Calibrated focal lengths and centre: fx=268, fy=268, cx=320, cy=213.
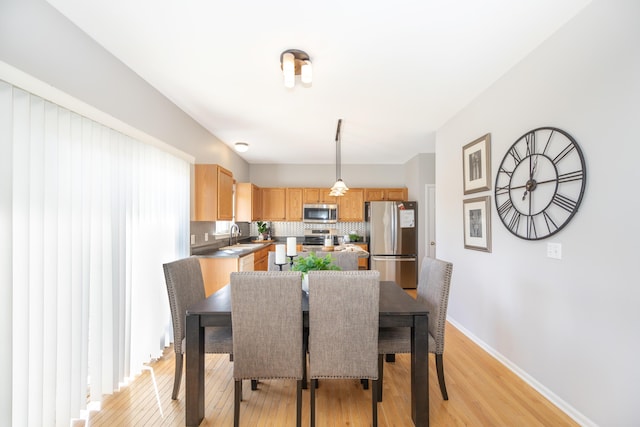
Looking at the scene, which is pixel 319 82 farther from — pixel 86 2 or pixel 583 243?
pixel 583 243

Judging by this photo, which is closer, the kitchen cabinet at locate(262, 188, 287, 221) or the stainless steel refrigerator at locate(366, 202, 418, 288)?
the stainless steel refrigerator at locate(366, 202, 418, 288)

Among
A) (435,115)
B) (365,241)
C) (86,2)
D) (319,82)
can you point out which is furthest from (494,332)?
(86,2)

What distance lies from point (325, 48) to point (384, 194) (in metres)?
4.12

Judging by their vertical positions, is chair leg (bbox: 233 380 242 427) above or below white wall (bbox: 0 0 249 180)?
below

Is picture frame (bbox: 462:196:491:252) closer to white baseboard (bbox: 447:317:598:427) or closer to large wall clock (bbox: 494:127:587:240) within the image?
large wall clock (bbox: 494:127:587:240)

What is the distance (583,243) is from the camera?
1.70m

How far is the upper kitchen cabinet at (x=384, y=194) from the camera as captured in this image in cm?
579

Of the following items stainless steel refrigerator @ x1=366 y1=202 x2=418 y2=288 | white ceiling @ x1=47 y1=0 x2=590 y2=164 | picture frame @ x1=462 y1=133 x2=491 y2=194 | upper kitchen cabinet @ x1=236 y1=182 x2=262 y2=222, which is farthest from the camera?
stainless steel refrigerator @ x1=366 y1=202 x2=418 y2=288

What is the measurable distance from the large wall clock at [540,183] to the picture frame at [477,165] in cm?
19

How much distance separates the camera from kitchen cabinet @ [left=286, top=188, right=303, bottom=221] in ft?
19.1

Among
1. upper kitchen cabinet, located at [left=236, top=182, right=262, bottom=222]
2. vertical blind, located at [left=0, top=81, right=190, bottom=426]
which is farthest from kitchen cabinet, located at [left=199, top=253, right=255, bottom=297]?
upper kitchen cabinet, located at [left=236, top=182, right=262, bottom=222]

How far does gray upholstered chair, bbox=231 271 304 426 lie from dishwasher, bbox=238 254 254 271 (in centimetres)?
193

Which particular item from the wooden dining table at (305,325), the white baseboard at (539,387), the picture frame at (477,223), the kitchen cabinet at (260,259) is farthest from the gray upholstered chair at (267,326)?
the kitchen cabinet at (260,259)

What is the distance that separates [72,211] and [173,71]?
1.38 m
